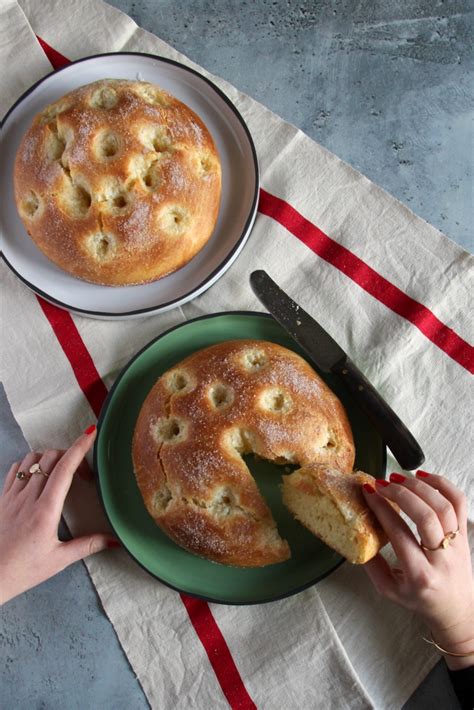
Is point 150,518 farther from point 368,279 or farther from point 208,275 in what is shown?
point 368,279

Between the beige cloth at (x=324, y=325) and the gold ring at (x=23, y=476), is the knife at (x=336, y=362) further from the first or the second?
the gold ring at (x=23, y=476)

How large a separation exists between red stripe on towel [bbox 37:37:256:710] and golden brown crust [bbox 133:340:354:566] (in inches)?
9.4

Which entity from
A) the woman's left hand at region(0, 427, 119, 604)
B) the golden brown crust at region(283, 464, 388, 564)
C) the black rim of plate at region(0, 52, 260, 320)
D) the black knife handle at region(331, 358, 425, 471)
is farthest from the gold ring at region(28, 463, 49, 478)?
the black knife handle at region(331, 358, 425, 471)

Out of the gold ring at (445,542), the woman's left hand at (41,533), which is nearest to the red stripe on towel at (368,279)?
the gold ring at (445,542)

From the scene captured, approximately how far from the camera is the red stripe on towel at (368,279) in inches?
73.0

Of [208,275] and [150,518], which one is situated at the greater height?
[208,275]

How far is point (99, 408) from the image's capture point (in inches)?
72.6

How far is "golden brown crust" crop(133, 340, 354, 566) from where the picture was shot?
1553 mm

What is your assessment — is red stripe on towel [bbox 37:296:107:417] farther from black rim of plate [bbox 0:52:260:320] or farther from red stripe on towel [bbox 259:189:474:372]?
red stripe on towel [bbox 259:189:474:372]

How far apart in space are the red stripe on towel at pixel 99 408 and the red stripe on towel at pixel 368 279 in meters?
0.62

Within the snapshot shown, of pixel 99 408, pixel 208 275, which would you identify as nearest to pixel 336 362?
pixel 208 275

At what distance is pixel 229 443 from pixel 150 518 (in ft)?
1.06

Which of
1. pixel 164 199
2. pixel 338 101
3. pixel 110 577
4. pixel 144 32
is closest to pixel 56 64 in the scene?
pixel 144 32

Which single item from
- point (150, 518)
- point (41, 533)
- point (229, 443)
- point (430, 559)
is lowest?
point (41, 533)
